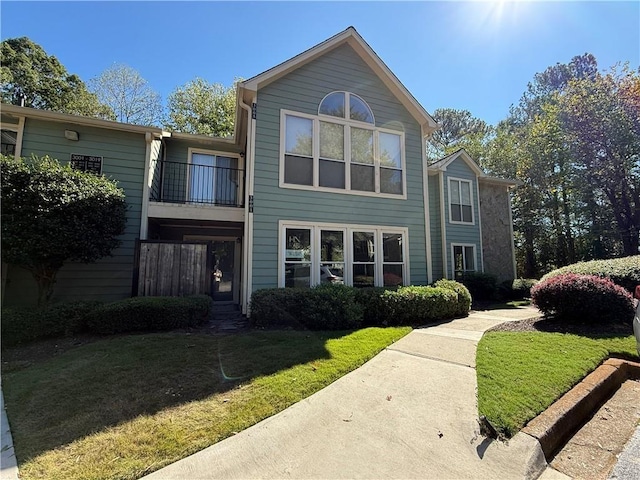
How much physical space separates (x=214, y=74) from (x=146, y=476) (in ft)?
85.1

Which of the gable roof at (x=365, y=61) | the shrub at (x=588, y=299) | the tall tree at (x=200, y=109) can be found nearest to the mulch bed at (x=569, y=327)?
the shrub at (x=588, y=299)

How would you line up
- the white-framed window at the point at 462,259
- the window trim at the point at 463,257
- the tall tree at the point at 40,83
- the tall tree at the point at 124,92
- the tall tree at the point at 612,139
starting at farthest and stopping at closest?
the tall tree at the point at 124,92 → the tall tree at the point at 40,83 → the tall tree at the point at 612,139 → the white-framed window at the point at 462,259 → the window trim at the point at 463,257

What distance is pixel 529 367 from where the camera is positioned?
165 inches

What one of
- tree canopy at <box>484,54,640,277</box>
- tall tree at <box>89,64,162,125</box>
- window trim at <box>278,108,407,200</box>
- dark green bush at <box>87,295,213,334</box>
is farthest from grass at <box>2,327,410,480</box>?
tree canopy at <box>484,54,640,277</box>

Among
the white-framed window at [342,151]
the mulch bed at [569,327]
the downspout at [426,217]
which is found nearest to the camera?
the mulch bed at [569,327]

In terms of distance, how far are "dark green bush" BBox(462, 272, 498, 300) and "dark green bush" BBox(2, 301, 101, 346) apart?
12732mm

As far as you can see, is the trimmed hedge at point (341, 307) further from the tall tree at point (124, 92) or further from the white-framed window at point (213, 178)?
the tall tree at point (124, 92)

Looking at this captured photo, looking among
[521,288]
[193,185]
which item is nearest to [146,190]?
[193,185]

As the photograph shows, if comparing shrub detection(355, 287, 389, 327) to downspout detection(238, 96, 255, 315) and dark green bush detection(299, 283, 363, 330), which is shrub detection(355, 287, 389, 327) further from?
downspout detection(238, 96, 255, 315)

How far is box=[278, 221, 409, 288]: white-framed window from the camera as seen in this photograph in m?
8.72

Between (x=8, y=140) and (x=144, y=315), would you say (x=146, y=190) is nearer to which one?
(x=8, y=140)

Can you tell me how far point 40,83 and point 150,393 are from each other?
2947cm

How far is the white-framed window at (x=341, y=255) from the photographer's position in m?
8.72

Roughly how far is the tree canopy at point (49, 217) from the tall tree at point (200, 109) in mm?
17914
